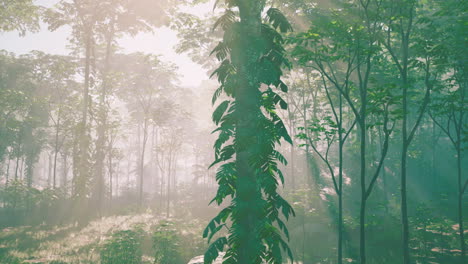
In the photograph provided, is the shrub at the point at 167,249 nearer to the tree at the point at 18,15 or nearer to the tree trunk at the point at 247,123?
the tree trunk at the point at 247,123

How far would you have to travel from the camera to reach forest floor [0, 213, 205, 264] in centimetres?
941

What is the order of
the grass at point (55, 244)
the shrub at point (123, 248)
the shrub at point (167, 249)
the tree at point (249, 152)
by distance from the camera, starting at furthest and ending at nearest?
the grass at point (55, 244), the shrub at point (167, 249), the shrub at point (123, 248), the tree at point (249, 152)

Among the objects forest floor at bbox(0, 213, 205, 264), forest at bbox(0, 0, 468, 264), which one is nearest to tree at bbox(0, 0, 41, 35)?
forest at bbox(0, 0, 468, 264)

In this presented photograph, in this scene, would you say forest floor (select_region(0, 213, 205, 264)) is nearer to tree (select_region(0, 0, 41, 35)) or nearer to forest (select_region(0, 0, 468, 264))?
forest (select_region(0, 0, 468, 264))

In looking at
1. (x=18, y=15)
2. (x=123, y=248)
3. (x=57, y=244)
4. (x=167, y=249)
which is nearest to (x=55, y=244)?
(x=57, y=244)

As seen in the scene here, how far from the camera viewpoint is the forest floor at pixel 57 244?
9.41 m

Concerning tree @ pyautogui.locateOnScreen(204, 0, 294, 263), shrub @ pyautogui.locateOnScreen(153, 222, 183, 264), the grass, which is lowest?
the grass

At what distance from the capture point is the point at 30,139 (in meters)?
28.9

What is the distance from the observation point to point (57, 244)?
11.7 m

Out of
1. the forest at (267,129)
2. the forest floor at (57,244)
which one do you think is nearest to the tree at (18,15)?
the forest at (267,129)

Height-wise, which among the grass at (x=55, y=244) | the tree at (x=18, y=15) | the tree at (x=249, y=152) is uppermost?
the tree at (x=18, y=15)

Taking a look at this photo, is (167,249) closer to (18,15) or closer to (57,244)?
(57,244)

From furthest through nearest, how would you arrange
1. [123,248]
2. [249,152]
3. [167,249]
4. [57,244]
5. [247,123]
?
[57,244]
[167,249]
[123,248]
[247,123]
[249,152]

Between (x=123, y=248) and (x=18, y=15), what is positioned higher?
(x=18, y=15)
